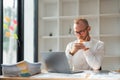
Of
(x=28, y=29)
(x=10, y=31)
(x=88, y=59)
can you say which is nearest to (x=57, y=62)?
(x=88, y=59)

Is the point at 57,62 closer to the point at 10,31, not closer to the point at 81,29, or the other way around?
the point at 81,29

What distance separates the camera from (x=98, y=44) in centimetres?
228

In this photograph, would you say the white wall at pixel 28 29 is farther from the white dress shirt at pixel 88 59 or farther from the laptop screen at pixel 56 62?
the laptop screen at pixel 56 62

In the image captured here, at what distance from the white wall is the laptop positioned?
1.87 m

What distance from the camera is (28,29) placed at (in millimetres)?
3967

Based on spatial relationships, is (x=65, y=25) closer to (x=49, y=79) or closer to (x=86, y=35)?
(x=86, y=35)

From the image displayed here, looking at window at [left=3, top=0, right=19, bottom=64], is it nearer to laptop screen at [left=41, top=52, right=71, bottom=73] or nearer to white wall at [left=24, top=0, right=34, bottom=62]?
white wall at [left=24, top=0, right=34, bottom=62]

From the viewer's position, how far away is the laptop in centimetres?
186

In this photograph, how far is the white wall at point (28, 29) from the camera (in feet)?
12.6

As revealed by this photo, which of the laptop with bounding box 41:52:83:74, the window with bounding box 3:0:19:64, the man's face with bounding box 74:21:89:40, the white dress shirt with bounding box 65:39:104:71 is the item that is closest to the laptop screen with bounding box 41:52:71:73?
the laptop with bounding box 41:52:83:74

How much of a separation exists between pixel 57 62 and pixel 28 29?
218 cm

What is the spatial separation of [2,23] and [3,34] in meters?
0.16

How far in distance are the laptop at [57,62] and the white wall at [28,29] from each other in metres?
1.87

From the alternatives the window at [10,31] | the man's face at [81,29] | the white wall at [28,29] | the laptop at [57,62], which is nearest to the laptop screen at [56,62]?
the laptop at [57,62]
